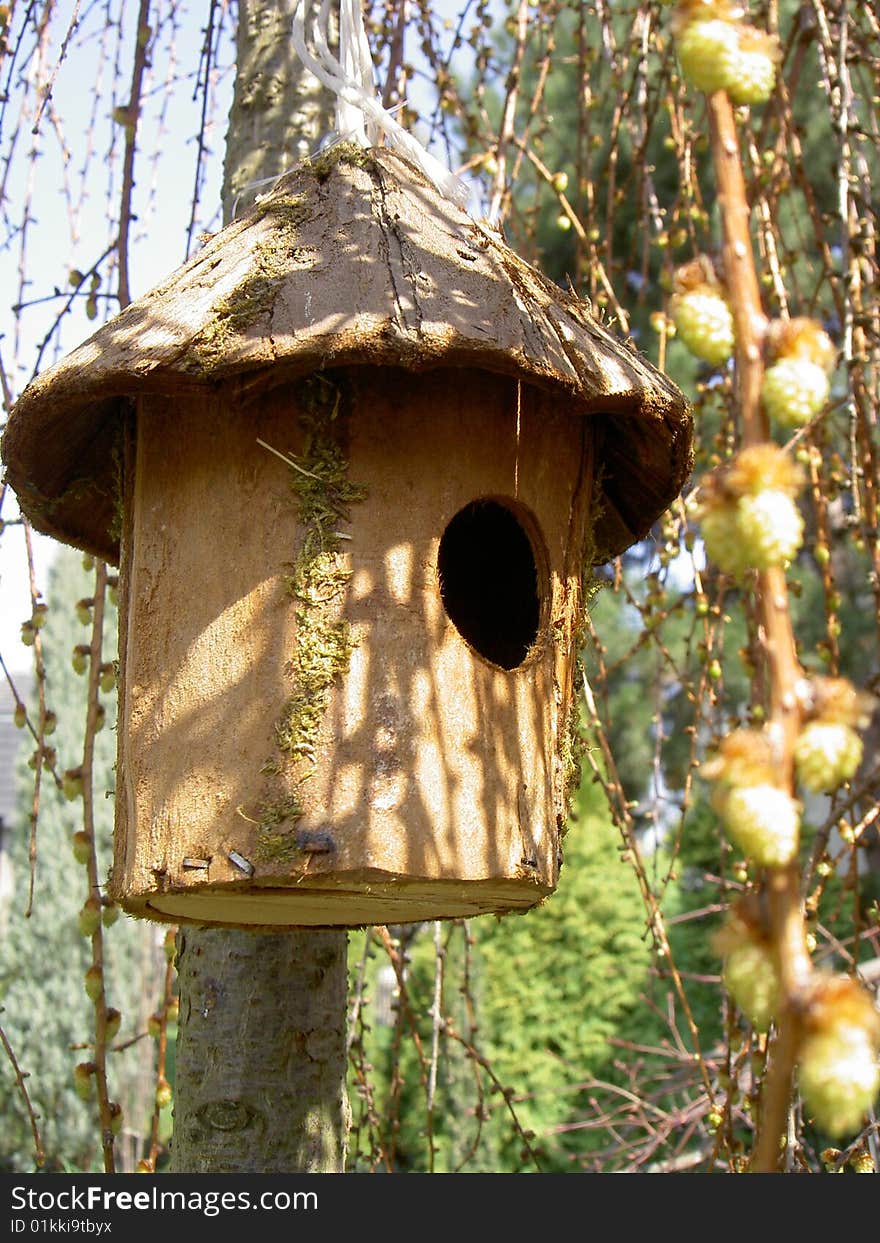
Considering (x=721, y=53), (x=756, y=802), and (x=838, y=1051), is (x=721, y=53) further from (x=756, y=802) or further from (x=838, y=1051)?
(x=838, y=1051)

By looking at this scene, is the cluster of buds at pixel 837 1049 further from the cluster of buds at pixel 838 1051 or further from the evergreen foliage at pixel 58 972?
the evergreen foliage at pixel 58 972

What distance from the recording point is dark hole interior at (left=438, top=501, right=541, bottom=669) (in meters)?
1.92

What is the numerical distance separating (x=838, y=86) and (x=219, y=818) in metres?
1.60

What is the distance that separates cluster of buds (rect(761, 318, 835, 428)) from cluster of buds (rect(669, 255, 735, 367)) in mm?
33

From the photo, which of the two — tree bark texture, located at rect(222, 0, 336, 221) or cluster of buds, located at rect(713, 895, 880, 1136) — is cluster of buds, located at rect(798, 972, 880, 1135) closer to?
cluster of buds, located at rect(713, 895, 880, 1136)

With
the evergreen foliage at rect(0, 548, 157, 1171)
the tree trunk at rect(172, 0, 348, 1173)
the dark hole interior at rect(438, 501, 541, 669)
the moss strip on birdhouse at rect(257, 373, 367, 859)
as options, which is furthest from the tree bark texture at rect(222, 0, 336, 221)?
the evergreen foliage at rect(0, 548, 157, 1171)

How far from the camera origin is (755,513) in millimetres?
710

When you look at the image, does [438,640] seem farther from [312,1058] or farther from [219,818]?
[312,1058]

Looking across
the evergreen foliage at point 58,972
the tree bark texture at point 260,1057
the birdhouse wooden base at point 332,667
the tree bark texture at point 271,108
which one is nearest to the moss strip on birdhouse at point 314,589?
the birdhouse wooden base at point 332,667

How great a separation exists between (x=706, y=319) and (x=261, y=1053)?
4.39 feet

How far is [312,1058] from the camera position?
1.87 m

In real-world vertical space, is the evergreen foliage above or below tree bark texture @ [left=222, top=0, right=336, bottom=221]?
below
